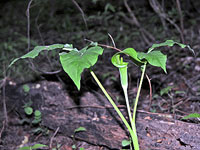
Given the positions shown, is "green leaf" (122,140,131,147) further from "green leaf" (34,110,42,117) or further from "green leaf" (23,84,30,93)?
"green leaf" (23,84,30,93)

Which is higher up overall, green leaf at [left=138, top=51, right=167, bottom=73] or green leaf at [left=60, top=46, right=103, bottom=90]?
green leaf at [left=60, top=46, right=103, bottom=90]

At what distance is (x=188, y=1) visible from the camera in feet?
15.2

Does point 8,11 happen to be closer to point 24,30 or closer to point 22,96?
point 24,30

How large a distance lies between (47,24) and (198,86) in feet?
12.5

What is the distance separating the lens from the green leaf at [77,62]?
3.06 feet

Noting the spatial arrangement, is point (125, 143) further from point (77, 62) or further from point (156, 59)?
point (77, 62)

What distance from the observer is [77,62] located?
98cm

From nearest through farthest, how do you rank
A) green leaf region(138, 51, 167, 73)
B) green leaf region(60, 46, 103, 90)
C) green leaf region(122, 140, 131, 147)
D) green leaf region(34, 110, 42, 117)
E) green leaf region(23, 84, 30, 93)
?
green leaf region(60, 46, 103, 90)
green leaf region(138, 51, 167, 73)
green leaf region(122, 140, 131, 147)
green leaf region(34, 110, 42, 117)
green leaf region(23, 84, 30, 93)

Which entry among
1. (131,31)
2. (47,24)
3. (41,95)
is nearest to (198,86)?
(41,95)

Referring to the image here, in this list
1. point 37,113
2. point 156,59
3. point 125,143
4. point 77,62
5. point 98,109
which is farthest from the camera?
point 37,113

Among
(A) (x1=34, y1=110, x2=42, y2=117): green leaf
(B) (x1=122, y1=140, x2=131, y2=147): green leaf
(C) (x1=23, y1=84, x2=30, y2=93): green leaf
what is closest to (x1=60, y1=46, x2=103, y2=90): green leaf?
(B) (x1=122, y1=140, x2=131, y2=147): green leaf

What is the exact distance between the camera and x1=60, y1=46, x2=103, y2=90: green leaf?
93cm

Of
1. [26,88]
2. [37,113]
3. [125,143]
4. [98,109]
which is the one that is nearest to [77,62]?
[125,143]

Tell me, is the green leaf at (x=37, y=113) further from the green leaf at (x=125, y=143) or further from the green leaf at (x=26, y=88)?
the green leaf at (x=125, y=143)
